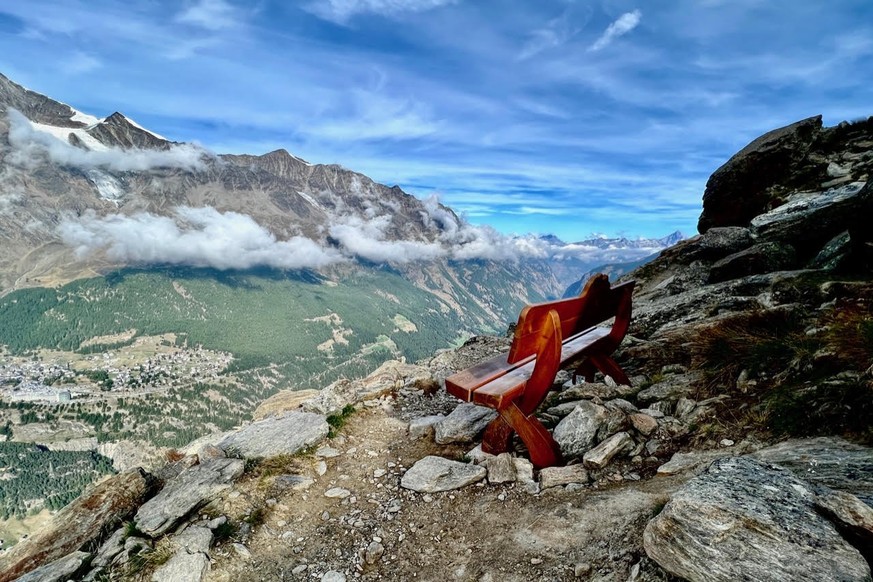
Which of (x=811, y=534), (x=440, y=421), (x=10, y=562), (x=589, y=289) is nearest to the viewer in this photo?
(x=811, y=534)

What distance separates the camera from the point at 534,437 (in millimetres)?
→ 7031

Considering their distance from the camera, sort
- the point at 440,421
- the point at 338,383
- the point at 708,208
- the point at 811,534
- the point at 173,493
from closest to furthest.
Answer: the point at 811,534 < the point at 173,493 < the point at 440,421 < the point at 338,383 < the point at 708,208

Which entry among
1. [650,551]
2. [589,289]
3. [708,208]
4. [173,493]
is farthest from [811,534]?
[708,208]

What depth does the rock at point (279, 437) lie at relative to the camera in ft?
28.6

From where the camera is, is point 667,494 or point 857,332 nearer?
point 667,494

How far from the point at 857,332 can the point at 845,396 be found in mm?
1462

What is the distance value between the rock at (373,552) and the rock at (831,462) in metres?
5.14

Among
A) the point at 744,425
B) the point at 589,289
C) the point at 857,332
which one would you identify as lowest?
the point at 744,425

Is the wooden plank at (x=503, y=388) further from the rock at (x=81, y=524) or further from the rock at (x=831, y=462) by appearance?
the rock at (x=81, y=524)

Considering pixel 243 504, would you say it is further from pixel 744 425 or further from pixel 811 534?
pixel 744 425

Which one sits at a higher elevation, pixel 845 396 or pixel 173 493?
pixel 845 396

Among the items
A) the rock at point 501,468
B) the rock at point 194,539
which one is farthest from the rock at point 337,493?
the rock at point 501,468

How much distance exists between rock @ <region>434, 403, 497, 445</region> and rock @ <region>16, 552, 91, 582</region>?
6134 mm

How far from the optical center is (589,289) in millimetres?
7840
